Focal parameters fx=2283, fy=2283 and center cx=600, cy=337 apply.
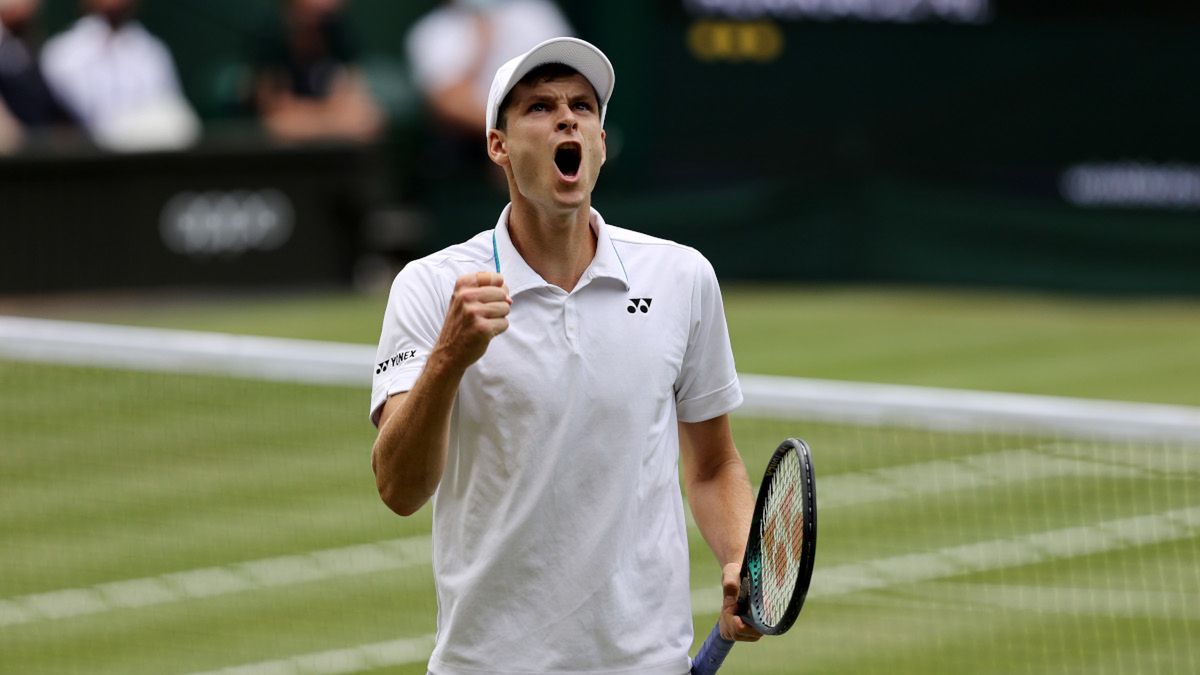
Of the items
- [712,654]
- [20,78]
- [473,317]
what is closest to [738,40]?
[20,78]

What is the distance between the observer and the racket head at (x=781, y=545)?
13.2 feet

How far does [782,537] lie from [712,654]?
329 millimetres

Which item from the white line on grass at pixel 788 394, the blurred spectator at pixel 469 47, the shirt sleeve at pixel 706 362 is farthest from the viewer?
the blurred spectator at pixel 469 47

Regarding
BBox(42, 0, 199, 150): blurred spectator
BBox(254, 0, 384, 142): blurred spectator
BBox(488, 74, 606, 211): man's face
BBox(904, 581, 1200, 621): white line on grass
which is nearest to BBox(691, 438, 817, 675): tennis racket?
BBox(488, 74, 606, 211): man's face

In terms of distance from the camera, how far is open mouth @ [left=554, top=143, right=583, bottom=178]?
4094 millimetres

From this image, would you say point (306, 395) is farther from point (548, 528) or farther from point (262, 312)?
point (548, 528)

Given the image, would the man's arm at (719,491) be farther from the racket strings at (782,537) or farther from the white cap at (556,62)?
the white cap at (556,62)

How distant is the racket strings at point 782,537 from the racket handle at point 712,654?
18 cm

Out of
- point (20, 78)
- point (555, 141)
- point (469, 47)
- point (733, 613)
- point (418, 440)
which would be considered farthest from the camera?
point (469, 47)

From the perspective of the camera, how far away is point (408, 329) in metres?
4.14

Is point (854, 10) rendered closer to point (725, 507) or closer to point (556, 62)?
point (725, 507)

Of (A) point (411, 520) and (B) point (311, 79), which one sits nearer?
(A) point (411, 520)

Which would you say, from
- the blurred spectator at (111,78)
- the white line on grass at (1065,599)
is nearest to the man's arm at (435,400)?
the white line on grass at (1065,599)

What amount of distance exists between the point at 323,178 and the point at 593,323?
1405 cm
